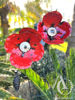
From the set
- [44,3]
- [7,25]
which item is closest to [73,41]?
[44,3]

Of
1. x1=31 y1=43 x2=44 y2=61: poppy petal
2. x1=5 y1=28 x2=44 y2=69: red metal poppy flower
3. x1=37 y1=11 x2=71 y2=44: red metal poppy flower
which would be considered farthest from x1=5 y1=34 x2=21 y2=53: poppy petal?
x1=37 y1=11 x2=71 y2=44: red metal poppy flower

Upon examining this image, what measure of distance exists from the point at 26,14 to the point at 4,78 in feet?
3.98

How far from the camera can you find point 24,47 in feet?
4.78

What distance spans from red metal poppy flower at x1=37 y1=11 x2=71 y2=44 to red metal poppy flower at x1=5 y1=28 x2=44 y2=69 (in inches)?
6.4

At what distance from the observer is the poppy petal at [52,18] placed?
5.29ft

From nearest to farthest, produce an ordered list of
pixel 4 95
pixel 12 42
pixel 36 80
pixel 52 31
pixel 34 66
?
pixel 4 95 < pixel 12 42 < pixel 36 80 < pixel 52 31 < pixel 34 66

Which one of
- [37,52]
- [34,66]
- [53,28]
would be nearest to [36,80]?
[37,52]

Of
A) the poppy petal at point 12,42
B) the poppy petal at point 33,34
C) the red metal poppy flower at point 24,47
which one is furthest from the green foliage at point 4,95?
the poppy petal at point 33,34

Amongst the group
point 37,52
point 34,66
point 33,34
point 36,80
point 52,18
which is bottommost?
point 34,66

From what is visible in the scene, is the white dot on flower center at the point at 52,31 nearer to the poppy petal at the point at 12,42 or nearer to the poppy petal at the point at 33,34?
the poppy petal at the point at 33,34

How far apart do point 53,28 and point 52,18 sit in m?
0.10

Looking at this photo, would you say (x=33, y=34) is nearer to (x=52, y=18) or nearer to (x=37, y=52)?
(x=37, y=52)

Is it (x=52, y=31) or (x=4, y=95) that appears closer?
(x=4, y=95)

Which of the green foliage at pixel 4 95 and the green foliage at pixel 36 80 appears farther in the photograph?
the green foliage at pixel 36 80
